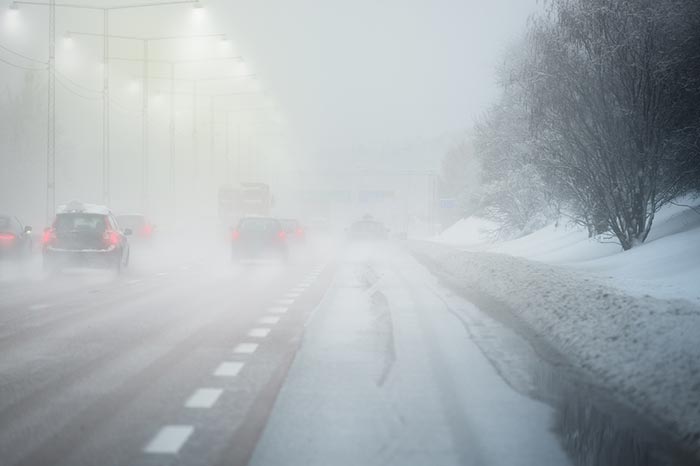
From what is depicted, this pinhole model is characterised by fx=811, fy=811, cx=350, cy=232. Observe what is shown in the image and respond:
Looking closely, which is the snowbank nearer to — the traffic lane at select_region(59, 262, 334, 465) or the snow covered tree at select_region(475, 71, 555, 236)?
the snow covered tree at select_region(475, 71, 555, 236)

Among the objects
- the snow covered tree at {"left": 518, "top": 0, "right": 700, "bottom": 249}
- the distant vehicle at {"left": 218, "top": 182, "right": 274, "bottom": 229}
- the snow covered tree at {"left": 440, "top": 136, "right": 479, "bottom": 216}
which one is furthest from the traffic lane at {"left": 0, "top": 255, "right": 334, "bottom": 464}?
the snow covered tree at {"left": 440, "top": 136, "right": 479, "bottom": 216}

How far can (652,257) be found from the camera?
17469 mm

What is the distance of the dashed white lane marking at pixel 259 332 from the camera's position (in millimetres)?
10164

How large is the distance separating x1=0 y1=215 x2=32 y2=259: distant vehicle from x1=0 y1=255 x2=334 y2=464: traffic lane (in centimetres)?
1424

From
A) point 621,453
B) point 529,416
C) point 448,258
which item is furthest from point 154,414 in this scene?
point 448,258

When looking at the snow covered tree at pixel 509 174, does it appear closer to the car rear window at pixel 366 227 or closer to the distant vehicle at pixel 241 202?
the car rear window at pixel 366 227

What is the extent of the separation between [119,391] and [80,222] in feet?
49.9

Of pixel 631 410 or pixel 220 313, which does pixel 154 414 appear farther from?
pixel 220 313

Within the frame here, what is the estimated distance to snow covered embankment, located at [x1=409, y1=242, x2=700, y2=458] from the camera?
240 inches

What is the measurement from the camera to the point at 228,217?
4778 centimetres

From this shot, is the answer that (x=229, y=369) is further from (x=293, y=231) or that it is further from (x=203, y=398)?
(x=293, y=231)

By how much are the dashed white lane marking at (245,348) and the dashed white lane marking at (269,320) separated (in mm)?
2125

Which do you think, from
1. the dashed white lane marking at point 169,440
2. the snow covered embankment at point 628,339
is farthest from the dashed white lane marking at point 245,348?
the snow covered embankment at point 628,339

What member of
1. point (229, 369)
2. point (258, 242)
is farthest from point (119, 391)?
point (258, 242)
